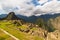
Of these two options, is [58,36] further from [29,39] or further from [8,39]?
[8,39]

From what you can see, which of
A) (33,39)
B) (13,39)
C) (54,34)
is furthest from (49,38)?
(13,39)

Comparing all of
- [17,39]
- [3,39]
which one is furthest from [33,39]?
[3,39]

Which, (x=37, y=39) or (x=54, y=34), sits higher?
(x=54, y=34)

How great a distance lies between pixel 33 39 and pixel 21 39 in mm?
8166

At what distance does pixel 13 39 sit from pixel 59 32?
112ft

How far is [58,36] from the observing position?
324ft

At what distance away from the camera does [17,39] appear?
126 m

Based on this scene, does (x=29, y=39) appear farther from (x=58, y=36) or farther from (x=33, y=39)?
(x=58, y=36)

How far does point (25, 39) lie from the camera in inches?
4887

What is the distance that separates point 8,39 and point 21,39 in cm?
821

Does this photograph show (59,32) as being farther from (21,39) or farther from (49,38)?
(21,39)

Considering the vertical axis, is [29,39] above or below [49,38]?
below

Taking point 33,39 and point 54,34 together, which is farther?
point 33,39

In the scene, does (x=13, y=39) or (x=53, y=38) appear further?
(x=13, y=39)
